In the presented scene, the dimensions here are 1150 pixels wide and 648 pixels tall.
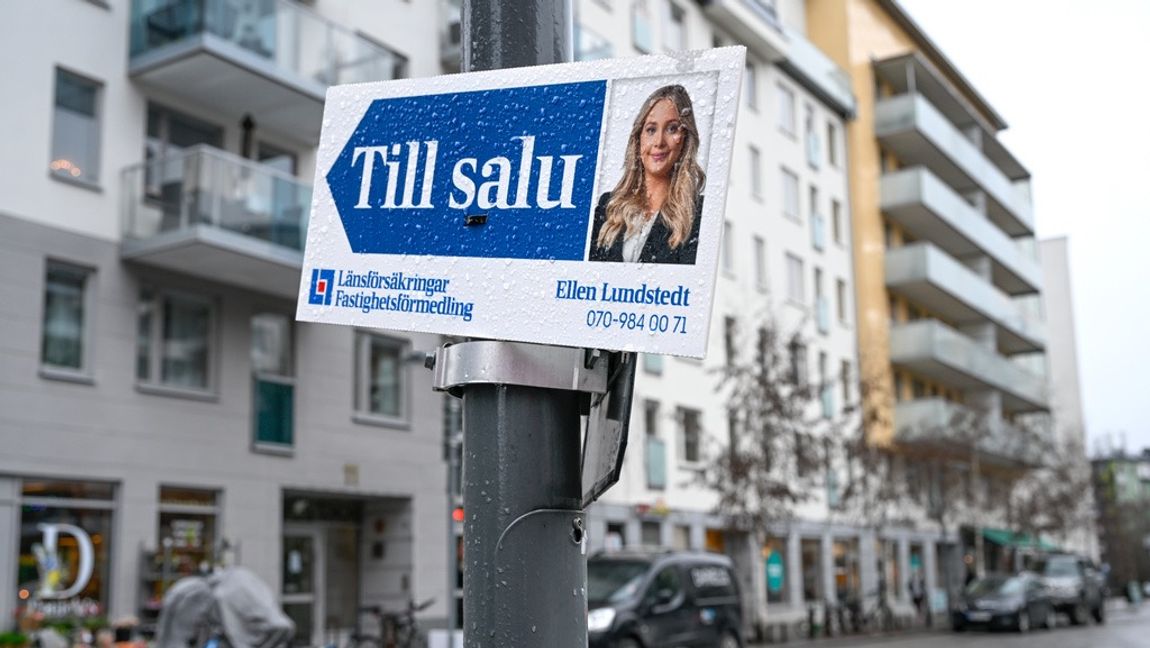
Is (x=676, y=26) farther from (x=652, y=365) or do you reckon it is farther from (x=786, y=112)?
(x=652, y=365)

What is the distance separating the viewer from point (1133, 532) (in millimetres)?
96188

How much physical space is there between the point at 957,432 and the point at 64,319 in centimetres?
3454

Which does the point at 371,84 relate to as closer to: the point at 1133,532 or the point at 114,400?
the point at 114,400

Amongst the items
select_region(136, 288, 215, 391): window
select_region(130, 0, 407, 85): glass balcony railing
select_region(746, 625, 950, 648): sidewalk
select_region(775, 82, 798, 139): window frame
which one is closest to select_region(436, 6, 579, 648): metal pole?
select_region(130, 0, 407, 85): glass balcony railing

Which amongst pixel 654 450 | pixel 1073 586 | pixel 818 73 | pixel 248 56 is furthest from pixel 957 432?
pixel 248 56

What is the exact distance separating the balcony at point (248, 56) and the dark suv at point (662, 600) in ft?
29.6

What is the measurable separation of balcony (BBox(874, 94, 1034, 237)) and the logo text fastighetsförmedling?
5008 cm

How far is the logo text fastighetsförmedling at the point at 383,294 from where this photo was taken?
2502 mm

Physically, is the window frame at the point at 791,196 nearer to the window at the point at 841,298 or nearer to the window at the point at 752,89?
the window at the point at 752,89

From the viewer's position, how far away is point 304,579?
2370 centimetres

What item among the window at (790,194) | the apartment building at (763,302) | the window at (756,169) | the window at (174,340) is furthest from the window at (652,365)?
the window at (174,340)

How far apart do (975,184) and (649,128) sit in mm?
58963

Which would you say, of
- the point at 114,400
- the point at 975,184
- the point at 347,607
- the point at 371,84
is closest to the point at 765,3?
the point at 975,184

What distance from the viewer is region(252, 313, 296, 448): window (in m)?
21.9
